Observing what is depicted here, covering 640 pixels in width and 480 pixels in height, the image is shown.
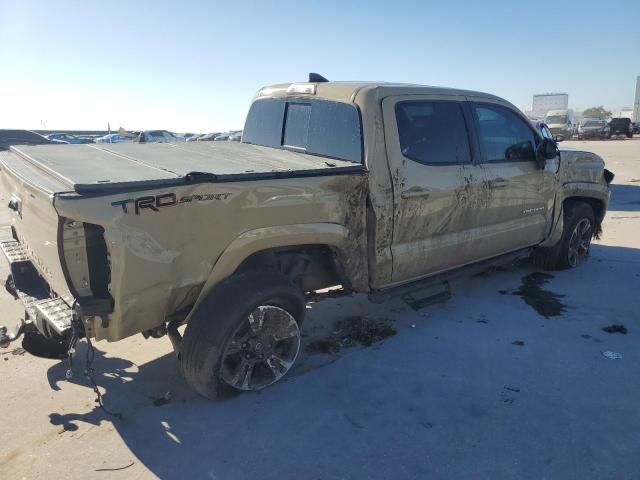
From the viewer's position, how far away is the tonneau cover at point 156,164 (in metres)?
2.63

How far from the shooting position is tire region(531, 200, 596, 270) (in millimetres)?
5770

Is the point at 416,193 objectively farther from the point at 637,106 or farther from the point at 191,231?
the point at 637,106

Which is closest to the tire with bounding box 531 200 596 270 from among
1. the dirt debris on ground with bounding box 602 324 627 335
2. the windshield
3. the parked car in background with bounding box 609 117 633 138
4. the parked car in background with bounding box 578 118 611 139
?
the dirt debris on ground with bounding box 602 324 627 335

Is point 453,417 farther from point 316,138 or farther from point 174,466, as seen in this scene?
point 316,138

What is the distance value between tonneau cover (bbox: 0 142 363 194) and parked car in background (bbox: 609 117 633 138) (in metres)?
41.7

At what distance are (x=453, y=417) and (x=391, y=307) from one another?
181cm

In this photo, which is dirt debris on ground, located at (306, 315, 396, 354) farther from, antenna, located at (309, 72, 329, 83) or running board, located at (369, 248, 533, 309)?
antenna, located at (309, 72, 329, 83)

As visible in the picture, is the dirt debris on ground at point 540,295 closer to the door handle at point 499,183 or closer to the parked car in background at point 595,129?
the door handle at point 499,183

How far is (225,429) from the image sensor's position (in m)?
2.97

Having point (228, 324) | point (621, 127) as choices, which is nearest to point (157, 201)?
point (228, 324)

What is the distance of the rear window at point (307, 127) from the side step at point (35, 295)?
6.87 feet

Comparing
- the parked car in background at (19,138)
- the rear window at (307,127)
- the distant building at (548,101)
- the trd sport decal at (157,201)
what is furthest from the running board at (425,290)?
the distant building at (548,101)

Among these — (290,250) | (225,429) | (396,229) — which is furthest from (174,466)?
(396,229)

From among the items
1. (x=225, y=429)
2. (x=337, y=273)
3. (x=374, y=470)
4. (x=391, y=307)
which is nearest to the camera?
(x=374, y=470)
